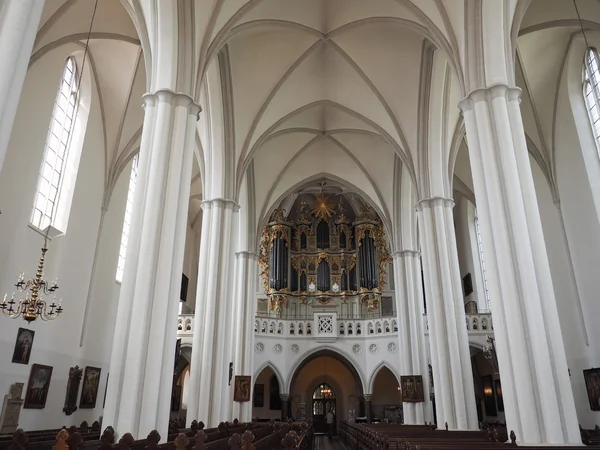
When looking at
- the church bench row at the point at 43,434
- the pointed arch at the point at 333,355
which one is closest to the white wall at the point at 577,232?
the pointed arch at the point at 333,355

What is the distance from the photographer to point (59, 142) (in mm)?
13320

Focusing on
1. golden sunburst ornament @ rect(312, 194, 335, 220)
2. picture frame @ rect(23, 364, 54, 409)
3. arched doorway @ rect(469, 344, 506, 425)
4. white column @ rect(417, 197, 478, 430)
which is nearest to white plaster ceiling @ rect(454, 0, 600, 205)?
white column @ rect(417, 197, 478, 430)

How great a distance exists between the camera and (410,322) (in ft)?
62.7

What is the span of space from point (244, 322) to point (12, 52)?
1484cm

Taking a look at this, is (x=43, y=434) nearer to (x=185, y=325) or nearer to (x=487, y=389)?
(x=185, y=325)

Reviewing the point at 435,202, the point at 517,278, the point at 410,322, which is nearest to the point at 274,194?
the point at 410,322

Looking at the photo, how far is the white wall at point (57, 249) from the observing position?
10930mm

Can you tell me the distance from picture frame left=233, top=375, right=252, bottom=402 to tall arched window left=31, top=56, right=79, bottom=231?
7.39 meters

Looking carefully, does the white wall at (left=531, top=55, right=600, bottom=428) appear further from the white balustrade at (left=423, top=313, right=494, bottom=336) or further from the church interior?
the white balustrade at (left=423, top=313, right=494, bottom=336)

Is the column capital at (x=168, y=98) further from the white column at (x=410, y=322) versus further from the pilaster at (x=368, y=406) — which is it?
the pilaster at (x=368, y=406)

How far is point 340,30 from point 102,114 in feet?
25.2

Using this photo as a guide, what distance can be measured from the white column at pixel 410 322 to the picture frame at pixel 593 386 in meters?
5.29

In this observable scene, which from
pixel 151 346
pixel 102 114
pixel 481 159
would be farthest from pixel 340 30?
pixel 151 346

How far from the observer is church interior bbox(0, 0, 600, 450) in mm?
8180
